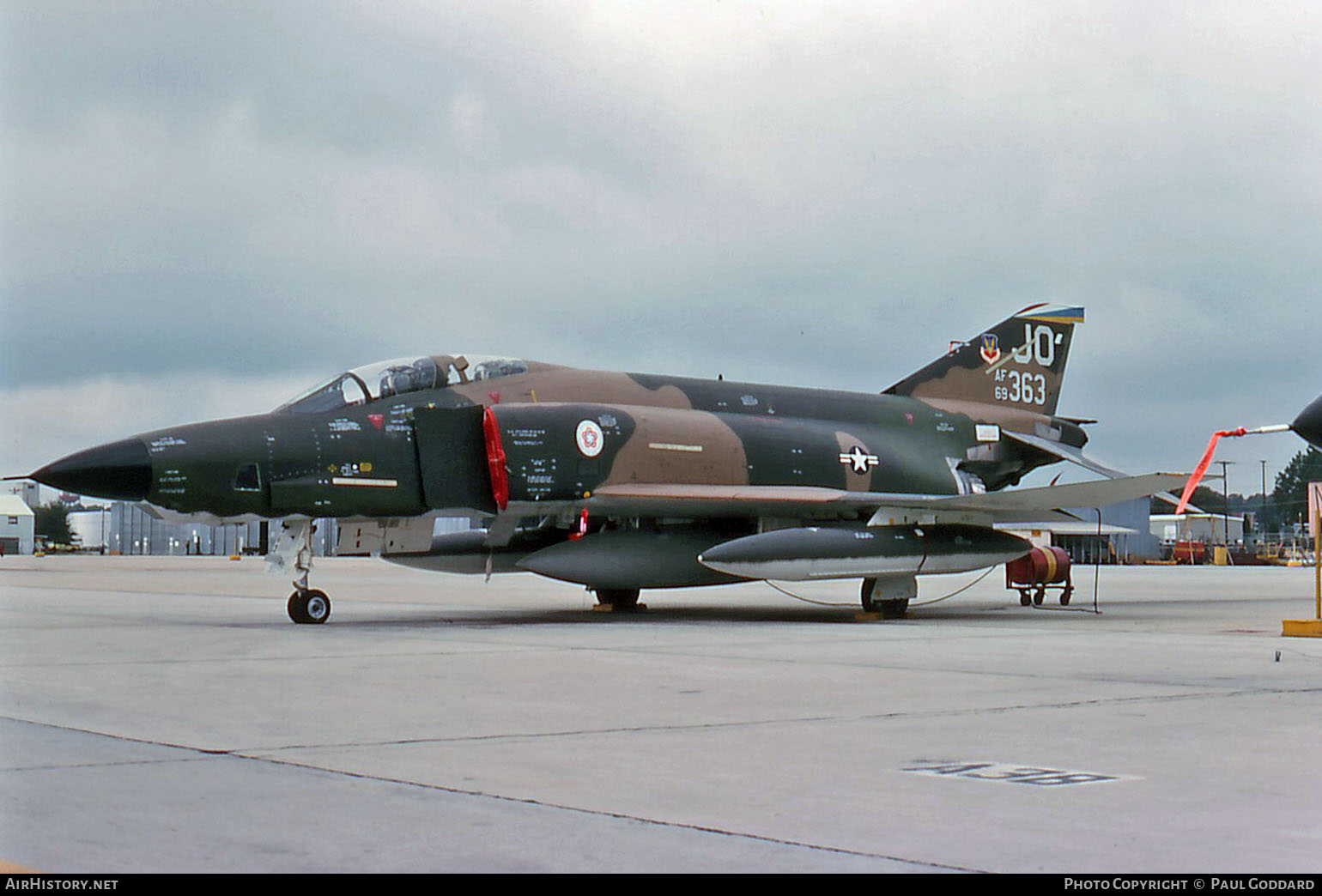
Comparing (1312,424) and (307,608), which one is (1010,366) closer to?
(307,608)

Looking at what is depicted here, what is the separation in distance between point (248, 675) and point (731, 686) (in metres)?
3.03

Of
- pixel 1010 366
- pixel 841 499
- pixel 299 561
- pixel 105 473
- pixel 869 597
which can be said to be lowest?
pixel 869 597

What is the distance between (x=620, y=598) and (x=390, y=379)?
487 cm

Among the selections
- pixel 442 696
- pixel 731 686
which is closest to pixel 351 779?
pixel 442 696

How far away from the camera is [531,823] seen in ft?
14.0

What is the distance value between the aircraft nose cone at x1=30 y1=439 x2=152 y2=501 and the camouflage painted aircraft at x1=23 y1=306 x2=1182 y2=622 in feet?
0.06

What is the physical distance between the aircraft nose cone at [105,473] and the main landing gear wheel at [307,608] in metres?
1.93

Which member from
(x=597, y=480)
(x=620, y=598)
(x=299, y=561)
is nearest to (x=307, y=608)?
(x=299, y=561)

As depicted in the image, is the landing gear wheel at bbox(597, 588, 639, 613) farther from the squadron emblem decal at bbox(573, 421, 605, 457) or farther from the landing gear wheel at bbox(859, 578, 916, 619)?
the landing gear wheel at bbox(859, 578, 916, 619)

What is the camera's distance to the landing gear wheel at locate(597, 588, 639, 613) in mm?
18266

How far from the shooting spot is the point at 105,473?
42.5 feet

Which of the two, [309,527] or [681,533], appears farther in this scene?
[681,533]

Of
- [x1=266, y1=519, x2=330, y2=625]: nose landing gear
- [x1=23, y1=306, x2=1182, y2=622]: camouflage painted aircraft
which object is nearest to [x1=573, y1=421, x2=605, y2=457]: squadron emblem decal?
[x1=23, y1=306, x2=1182, y2=622]: camouflage painted aircraft
